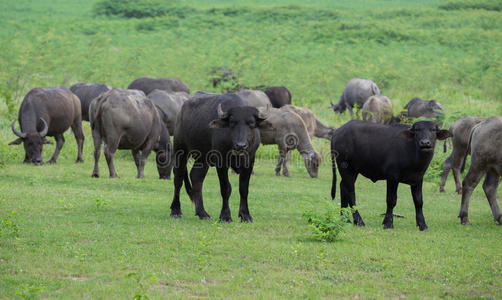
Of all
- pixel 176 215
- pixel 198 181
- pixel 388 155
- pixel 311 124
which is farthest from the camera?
pixel 311 124

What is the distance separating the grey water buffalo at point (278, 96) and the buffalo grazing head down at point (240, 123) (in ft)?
51.6

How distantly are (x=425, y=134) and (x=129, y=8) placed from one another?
189 feet

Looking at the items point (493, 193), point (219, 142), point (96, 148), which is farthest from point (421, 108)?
point (219, 142)

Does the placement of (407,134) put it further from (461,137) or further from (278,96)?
(278,96)

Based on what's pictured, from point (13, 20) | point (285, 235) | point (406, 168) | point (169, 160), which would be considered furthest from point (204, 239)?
point (13, 20)

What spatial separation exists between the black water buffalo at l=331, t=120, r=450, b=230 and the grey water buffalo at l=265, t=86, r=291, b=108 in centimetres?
1483

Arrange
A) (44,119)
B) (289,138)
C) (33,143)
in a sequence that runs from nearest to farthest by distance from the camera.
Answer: (33,143)
(44,119)
(289,138)

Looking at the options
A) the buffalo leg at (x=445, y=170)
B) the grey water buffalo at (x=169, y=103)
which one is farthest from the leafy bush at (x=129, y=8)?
the buffalo leg at (x=445, y=170)

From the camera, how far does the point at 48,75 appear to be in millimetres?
33438

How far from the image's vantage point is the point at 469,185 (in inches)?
429

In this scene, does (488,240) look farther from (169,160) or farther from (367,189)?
(169,160)

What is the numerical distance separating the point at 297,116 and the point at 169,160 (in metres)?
4.18

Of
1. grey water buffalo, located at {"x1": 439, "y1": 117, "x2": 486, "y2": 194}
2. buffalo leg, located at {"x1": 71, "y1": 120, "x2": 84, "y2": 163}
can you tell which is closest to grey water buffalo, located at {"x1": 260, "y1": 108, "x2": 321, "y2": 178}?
grey water buffalo, located at {"x1": 439, "y1": 117, "x2": 486, "y2": 194}

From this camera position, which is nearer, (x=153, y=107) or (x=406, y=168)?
(x=406, y=168)
